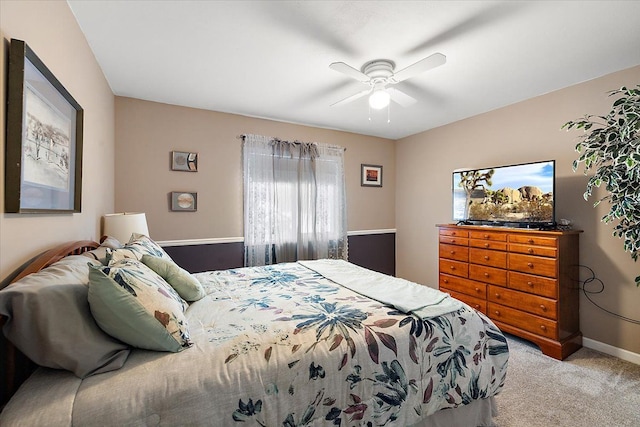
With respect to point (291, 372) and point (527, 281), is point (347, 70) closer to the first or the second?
point (291, 372)

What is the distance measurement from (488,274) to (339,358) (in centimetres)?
248

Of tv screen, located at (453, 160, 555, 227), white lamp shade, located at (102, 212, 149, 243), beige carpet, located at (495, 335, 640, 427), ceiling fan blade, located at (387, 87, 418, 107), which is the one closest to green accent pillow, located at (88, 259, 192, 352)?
white lamp shade, located at (102, 212, 149, 243)

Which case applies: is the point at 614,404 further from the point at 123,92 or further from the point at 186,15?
the point at 123,92

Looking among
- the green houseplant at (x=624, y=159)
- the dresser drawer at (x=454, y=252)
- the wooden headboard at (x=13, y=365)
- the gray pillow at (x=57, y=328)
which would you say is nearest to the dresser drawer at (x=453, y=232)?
the dresser drawer at (x=454, y=252)

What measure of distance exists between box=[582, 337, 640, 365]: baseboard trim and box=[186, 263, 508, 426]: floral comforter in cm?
183

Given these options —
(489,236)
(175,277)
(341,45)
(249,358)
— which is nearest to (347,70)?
(341,45)

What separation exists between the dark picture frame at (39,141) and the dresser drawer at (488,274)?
3.59 metres

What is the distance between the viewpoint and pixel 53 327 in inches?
36.4

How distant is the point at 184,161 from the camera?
341 cm

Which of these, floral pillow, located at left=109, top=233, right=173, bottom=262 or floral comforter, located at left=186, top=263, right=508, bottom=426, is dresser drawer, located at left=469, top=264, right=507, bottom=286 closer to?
floral comforter, located at left=186, top=263, right=508, bottom=426

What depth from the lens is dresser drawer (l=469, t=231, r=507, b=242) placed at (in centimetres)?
291

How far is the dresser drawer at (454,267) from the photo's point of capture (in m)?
3.27

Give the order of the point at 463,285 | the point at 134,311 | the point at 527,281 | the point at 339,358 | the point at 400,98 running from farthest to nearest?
the point at 463,285, the point at 400,98, the point at 527,281, the point at 339,358, the point at 134,311

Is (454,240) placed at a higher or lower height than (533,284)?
higher
